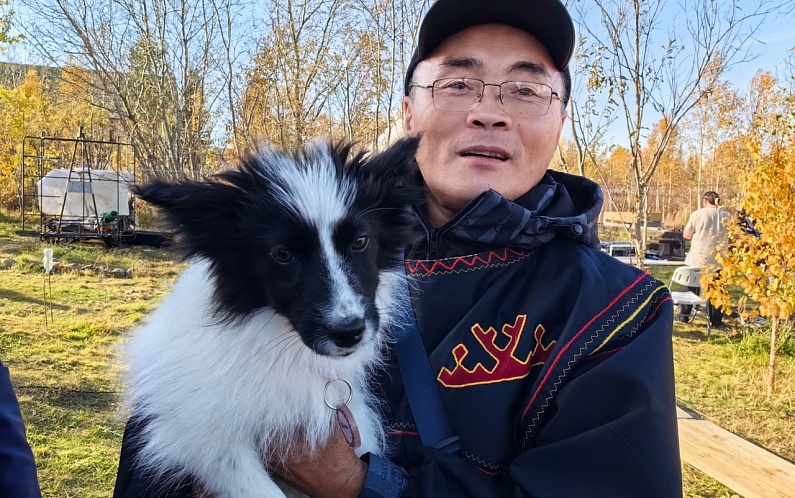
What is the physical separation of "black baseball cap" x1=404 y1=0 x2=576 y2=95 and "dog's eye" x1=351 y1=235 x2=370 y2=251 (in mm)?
854

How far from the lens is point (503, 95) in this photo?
2121mm

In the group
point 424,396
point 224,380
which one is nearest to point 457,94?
point 424,396

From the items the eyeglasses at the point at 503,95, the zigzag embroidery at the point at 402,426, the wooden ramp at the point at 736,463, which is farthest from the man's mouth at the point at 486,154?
the wooden ramp at the point at 736,463

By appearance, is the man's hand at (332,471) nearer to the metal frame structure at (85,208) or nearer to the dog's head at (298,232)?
the dog's head at (298,232)

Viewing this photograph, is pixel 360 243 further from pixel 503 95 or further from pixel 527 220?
pixel 503 95

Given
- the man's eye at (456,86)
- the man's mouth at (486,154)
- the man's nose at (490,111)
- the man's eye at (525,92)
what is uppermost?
the man's eye at (456,86)

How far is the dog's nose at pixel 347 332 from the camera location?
1761 millimetres

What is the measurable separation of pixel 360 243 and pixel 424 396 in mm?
580

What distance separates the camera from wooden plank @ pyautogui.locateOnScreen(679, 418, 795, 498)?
387 cm

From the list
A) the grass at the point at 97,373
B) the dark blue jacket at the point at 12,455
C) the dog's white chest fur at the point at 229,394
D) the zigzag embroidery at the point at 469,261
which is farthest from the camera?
the grass at the point at 97,373

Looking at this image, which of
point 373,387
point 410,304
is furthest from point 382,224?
point 373,387

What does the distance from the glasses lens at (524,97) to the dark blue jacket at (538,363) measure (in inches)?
11.7

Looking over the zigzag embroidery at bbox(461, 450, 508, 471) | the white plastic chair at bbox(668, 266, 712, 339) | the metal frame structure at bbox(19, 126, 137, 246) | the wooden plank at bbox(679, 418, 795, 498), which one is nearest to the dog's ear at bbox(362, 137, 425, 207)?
the zigzag embroidery at bbox(461, 450, 508, 471)

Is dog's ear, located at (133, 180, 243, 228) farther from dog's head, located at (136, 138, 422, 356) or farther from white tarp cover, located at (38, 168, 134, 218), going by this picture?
white tarp cover, located at (38, 168, 134, 218)
